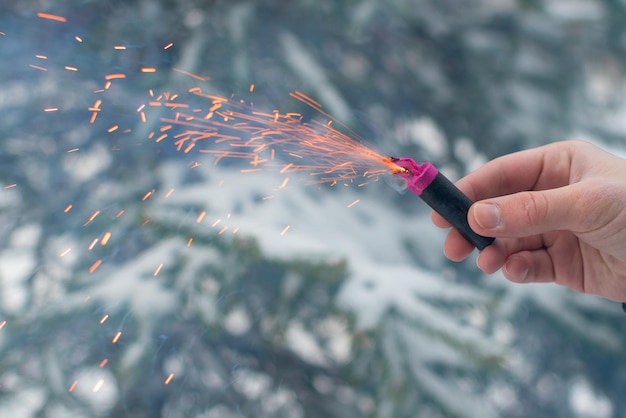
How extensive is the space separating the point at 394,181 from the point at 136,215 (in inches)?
22.2

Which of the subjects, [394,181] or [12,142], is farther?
[12,142]

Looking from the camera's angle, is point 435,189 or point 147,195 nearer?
point 435,189

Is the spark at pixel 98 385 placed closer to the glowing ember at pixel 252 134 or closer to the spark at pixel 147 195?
the spark at pixel 147 195

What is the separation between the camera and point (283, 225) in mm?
1156

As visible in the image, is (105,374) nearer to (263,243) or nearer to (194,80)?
(263,243)

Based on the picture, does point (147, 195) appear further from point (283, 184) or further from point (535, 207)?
point (535, 207)

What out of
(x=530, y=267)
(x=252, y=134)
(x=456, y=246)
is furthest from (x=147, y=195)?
(x=530, y=267)

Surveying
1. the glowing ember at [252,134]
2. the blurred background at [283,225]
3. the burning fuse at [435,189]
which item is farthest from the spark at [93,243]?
the burning fuse at [435,189]

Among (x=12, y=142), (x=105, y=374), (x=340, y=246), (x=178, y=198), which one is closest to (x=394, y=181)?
(x=340, y=246)

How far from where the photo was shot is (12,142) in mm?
1088

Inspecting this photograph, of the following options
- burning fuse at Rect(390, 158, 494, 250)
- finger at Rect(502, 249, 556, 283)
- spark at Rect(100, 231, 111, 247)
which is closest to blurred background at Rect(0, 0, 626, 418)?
spark at Rect(100, 231, 111, 247)

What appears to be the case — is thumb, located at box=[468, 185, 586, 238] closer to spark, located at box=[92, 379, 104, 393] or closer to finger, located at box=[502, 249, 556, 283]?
finger, located at box=[502, 249, 556, 283]

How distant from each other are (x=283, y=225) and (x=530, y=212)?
23.1 inches

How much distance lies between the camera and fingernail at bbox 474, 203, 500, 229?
682mm
